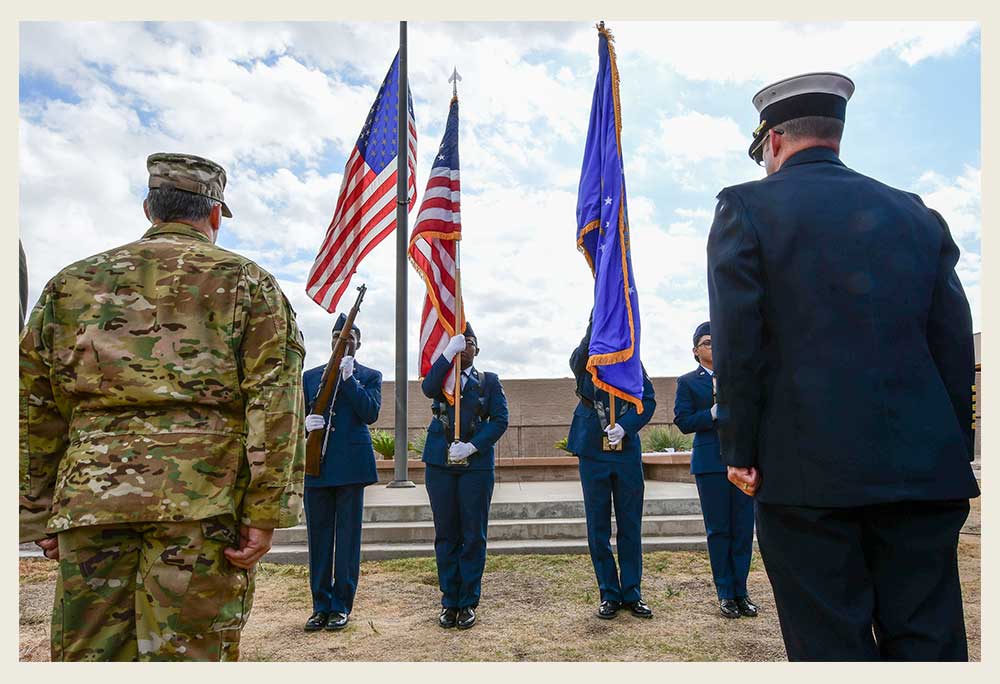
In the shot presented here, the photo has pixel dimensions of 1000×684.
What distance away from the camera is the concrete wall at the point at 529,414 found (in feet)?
46.9

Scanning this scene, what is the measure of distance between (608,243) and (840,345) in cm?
362

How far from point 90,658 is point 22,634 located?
11.1 feet

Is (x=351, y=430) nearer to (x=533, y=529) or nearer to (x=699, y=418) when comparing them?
(x=699, y=418)

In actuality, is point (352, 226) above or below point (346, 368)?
above

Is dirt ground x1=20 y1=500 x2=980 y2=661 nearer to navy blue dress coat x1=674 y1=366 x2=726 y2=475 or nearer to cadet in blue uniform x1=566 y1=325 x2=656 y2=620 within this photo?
cadet in blue uniform x1=566 y1=325 x2=656 y2=620

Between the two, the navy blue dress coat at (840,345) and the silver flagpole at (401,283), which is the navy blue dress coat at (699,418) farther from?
the silver flagpole at (401,283)

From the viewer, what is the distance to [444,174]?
6074 millimetres

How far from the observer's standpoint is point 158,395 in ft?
7.65

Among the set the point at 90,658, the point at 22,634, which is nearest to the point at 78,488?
the point at 90,658

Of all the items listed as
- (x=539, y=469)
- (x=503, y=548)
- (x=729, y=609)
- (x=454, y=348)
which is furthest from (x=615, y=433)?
(x=539, y=469)

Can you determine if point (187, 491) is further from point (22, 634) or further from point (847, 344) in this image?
point (22, 634)

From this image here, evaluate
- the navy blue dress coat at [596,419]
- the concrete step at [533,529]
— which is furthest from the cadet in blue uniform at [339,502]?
the concrete step at [533,529]

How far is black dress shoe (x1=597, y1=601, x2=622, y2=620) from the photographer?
4.95 metres

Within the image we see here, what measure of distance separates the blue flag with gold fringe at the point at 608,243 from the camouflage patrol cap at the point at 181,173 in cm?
318
